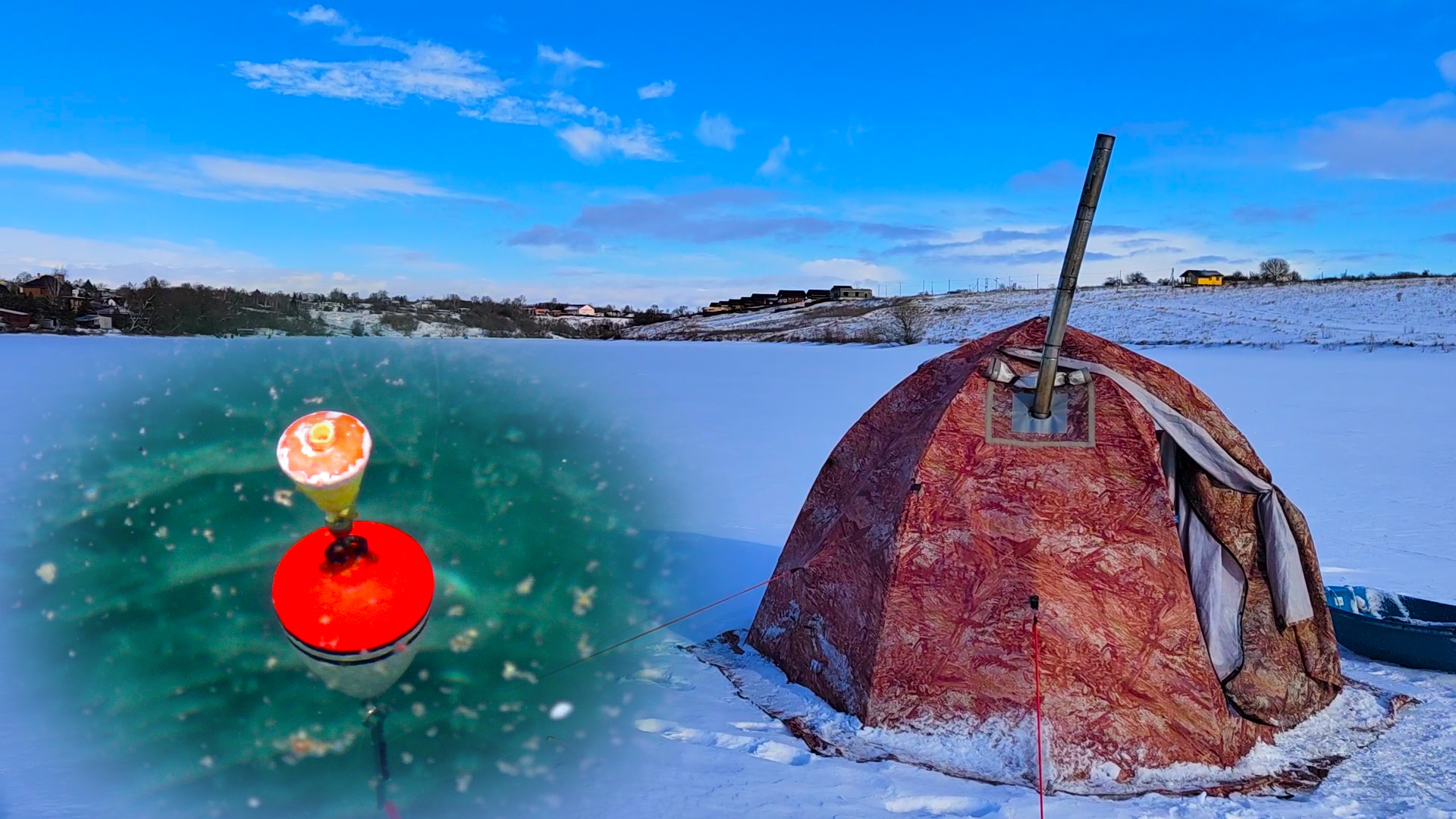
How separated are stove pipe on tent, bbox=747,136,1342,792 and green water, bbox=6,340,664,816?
157 centimetres

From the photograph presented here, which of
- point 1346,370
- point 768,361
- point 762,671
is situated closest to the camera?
point 762,671

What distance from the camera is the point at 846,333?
51344mm

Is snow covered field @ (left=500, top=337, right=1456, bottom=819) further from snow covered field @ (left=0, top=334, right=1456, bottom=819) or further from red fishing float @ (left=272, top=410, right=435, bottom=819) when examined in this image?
red fishing float @ (left=272, top=410, right=435, bottom=819)

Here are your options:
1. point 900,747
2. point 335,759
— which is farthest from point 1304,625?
point 335,759

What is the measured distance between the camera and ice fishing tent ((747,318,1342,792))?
4.13 meters

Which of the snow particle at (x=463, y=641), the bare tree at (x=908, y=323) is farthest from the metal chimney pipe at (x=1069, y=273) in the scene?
the bare tree at (x=908, y=323)

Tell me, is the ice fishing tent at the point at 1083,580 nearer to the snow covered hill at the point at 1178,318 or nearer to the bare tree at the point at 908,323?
the snow covered hill at the point at 1178,318

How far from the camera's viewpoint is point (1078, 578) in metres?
4.16

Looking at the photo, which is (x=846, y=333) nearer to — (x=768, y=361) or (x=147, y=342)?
(x=768, y=361)

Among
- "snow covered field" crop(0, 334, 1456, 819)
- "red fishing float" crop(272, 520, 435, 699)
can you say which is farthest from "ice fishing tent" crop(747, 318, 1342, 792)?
"red fishing float" crop(272, 520, 435, 699)

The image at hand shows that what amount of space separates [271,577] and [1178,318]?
49.7m

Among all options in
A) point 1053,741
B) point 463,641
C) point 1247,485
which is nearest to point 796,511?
point 1053,741

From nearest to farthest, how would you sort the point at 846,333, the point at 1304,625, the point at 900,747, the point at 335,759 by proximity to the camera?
the point at 335,759, the point at 900,747, the point at 1304,625, the point at 846,333

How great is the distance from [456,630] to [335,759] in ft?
1.73
